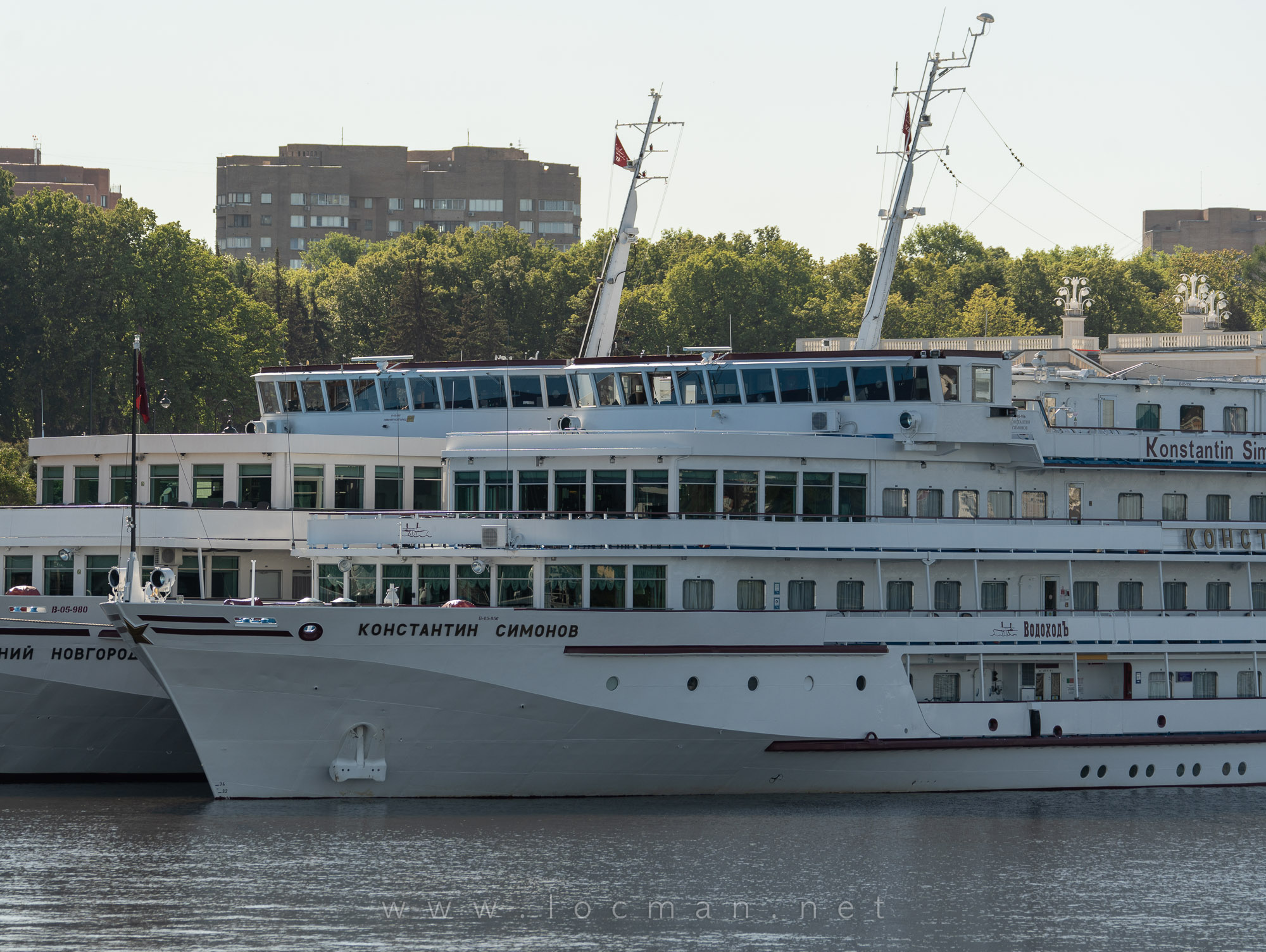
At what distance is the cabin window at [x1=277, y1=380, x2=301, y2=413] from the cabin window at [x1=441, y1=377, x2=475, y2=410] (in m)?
3.28

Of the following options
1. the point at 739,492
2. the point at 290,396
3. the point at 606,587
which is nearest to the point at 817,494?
the point at 739,492

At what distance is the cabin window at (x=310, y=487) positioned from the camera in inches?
1321

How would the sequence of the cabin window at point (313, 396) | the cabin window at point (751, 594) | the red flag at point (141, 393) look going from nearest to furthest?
the red flag at point (141, 393)
the cabin window at point (751, 594)
the cabin window at point (313, 396)

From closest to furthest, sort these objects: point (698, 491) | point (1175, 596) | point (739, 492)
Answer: point (698, 491), point (739, 492), point (1175, 596)

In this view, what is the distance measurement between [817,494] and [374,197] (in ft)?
442

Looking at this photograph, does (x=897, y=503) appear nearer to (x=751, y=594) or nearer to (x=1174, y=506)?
(x=751, y=594)

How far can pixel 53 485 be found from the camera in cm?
3544

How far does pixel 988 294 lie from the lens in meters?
108

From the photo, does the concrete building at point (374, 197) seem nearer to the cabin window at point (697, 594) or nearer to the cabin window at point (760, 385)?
the cabin window at point (760, 385)

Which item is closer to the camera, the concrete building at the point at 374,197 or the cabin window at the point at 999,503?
the cabin window at the point at 999,503

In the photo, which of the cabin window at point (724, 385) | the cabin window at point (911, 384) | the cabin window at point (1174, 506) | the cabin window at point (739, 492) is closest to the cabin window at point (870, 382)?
the cabin window at point (911, 384)

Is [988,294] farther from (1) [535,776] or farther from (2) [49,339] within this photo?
(1) [535,776]

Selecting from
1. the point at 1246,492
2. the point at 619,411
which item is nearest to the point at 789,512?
the point at 619,411

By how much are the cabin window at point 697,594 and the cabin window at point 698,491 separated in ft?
3.78
